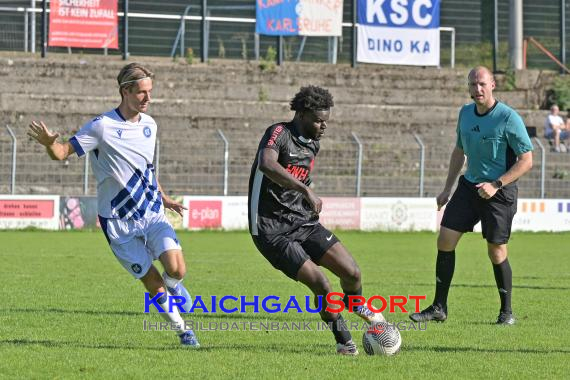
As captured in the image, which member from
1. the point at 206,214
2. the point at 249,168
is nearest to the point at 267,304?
the point at 206,214

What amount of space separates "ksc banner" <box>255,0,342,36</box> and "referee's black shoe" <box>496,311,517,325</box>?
2346 cm

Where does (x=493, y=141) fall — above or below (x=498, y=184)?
above

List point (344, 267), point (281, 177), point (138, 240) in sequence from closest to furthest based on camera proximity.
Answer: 1. point (281, 177)
2. point (344, 267)
3. point (138, 240)

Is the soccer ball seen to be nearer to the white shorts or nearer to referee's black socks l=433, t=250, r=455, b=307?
the white shorts

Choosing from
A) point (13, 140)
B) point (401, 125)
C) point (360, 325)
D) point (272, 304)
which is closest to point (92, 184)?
point (13, 140)

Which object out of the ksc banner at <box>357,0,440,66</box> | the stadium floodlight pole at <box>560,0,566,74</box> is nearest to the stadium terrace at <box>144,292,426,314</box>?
the ksc banner at <box>357,0,440,66</box>

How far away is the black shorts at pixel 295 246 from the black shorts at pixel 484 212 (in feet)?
8.44

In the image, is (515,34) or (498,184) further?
(515,34)

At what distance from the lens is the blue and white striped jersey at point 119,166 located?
27.4 ft

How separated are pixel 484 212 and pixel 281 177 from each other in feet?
10.7

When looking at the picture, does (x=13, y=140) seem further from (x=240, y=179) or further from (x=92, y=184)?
(x=240, y=179)

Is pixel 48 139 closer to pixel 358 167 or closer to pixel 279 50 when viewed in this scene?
pixel 358 167

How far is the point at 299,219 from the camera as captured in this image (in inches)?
323

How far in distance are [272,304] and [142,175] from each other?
12.2 feet
